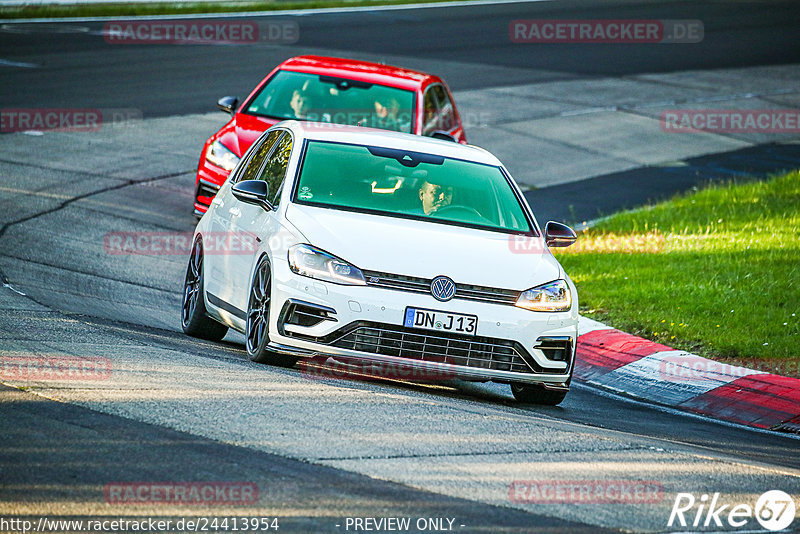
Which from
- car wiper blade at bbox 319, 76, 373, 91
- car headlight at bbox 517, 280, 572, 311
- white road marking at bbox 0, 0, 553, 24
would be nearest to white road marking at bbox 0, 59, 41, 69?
white road marking at bbox 0, 0, 553, 24

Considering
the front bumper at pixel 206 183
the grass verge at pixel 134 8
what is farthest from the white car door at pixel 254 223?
the grass verge at pixel 134 8

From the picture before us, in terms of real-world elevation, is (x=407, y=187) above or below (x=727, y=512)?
above

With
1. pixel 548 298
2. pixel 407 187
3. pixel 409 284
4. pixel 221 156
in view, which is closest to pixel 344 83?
pixel 221 156

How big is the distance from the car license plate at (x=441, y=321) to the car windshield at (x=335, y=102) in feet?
21.1

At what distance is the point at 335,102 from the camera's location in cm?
1402

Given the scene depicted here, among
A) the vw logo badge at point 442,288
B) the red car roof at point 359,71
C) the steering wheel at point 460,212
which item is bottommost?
the vw logo badge at point 442,288

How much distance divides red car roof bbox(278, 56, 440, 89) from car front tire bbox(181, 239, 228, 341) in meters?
5.05

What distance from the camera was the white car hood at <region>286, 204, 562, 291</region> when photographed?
766 cm

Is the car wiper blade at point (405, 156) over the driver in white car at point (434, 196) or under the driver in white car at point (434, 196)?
over

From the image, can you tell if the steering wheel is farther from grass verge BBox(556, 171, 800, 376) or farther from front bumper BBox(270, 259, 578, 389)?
grass verge BBox(556, 171, 800, 376)

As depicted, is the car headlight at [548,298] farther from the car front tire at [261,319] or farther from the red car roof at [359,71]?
→ the red car roof at [359,71]

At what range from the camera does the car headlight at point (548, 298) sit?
7.83 m

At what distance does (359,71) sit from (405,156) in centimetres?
571

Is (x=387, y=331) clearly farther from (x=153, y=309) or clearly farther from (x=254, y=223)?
(x=153, y=309)
